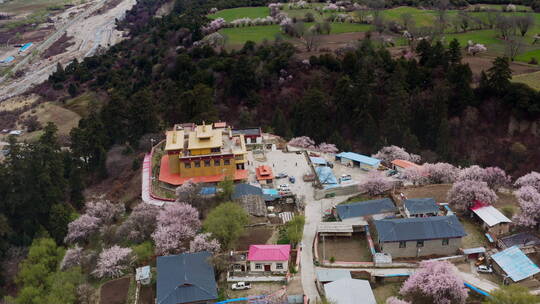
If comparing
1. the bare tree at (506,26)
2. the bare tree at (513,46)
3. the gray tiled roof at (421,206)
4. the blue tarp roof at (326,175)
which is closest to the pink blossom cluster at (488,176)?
the gray tiled roof at (421,206)

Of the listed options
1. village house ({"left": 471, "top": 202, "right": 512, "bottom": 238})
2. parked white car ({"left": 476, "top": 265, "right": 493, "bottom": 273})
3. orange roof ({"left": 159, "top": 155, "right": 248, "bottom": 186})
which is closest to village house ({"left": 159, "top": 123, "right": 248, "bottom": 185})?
orange roof ({"left": 159, "top": 155, "right": 248, "bottom": 186})

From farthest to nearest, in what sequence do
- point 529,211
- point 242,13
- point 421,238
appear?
point 242,13 < point 529,211 < point 421,238

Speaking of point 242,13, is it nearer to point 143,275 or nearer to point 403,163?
point 403,163

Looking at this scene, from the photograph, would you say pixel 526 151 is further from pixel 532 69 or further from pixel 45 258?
pixel 45 258

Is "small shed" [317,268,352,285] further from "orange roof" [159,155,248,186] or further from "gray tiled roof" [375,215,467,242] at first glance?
"orange roof" [159,155,248,186]

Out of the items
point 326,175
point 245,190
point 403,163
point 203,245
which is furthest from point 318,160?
point 203,245

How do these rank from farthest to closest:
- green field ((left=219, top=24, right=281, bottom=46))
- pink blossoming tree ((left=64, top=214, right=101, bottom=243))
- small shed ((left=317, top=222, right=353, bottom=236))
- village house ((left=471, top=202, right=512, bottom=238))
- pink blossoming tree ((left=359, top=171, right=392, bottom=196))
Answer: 1. green field ((left=219, top=24, right=281, bottom=46))
2. pink blossoming tree ((left=359, top=171, right=392, bottom=196))
3. pink blossoming tree ((left=64, top=214, right=101, bottom=243))
4. small shed ((left=317, top=222, right=353, bottom=236))
5. village house ((left=471, top=202, right=512, bottom=238))

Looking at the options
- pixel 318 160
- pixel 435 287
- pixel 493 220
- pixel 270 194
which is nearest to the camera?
pixel 435 287
